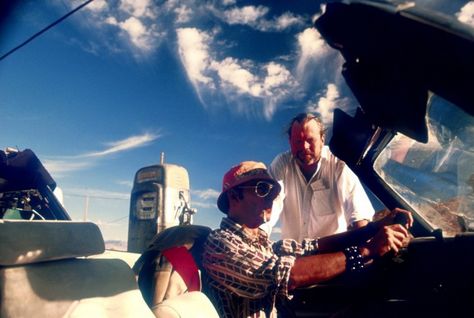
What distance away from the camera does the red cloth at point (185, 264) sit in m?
1.60

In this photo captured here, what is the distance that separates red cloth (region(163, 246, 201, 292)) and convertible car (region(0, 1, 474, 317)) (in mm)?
91

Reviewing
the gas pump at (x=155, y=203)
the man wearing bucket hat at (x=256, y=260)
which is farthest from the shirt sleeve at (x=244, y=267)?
the gas pump at (x=155, y=203)

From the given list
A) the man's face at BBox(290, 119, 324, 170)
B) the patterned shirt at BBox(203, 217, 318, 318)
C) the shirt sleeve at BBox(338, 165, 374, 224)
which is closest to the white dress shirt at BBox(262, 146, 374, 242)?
the shirt sleeve at BBox(338, 165, 374, 224)

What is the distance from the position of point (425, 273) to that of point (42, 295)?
6.48ft

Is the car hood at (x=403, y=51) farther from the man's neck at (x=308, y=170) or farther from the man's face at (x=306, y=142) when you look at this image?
the man's neck at (x=308, y=170)

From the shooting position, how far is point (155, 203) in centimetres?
781

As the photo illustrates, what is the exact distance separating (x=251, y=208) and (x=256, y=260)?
36cm

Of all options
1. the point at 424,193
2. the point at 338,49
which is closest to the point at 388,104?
the point at 338,49

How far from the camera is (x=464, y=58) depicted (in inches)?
32.6

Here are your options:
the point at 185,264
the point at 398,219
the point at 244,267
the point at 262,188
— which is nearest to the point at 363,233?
the point at 398,219

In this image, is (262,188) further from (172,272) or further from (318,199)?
(318,199)

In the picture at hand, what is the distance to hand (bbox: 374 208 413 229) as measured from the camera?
2121 mm

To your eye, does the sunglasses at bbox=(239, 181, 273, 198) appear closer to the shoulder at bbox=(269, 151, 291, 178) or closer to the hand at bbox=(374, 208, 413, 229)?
the hand at bbox=(374, 208, 413, 229)

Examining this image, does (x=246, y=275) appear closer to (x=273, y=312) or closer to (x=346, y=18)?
(x=273, y=312)
